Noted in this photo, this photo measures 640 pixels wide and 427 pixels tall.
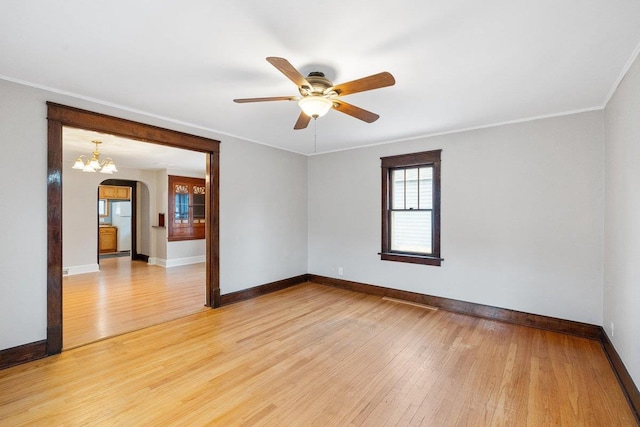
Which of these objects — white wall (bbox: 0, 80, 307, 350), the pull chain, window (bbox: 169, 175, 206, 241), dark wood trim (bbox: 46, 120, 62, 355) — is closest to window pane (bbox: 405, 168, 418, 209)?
the pull chain

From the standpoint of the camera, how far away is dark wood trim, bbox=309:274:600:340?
3359mm

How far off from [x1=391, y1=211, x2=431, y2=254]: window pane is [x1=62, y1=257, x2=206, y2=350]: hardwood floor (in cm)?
328

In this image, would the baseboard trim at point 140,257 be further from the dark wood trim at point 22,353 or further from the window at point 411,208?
the window at point 411,208

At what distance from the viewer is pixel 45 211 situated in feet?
9.36

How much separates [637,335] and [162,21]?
156 inches

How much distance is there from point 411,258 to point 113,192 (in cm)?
1002

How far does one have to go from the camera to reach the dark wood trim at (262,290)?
4496 mm

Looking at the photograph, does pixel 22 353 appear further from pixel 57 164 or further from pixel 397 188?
pixel 397 188

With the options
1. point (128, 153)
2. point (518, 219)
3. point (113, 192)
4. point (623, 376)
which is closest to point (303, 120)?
point (518, 219)

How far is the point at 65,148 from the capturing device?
543cm

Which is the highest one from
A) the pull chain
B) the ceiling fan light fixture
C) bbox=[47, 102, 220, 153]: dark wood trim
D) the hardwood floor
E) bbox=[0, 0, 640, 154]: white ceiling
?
the pull chain

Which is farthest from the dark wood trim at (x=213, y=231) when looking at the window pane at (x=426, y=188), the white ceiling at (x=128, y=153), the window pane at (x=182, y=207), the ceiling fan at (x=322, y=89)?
the window pane at (x=182, y=207)

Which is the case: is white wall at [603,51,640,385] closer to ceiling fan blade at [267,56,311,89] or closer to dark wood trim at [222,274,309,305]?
ceiling fan blade at [267,56,311,89]

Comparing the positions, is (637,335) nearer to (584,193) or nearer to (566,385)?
(566,385)
